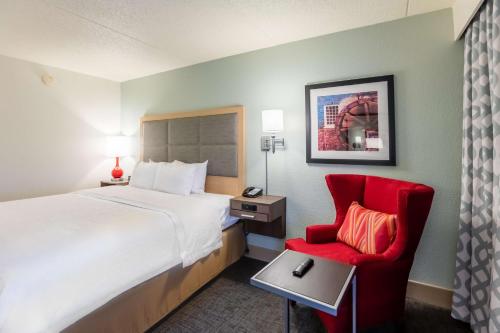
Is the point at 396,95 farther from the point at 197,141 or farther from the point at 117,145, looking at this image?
the point at 117,145

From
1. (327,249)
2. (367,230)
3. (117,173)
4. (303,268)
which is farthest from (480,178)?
(117,173)

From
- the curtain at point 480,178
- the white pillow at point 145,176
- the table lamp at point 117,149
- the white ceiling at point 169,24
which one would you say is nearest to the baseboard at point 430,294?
the curtain at point 480,178

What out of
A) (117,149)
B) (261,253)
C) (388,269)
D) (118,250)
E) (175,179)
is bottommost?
(261,253)

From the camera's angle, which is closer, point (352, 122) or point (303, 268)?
point (303, 268)

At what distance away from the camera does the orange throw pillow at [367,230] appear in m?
1.71

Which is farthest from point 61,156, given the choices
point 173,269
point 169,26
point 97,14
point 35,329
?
point 35,329

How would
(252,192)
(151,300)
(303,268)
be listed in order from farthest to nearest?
(252,192)
(151,300)
(303,268)

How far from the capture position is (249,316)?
6.34ft

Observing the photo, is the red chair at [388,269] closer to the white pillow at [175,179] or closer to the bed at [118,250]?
the bed at [118,250]

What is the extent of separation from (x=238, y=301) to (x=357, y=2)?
2.56 meters

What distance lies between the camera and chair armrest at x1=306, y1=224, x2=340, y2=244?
205 cm

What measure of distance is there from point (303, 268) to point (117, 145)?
348 centimetres

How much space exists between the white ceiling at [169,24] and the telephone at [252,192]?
1.54 m

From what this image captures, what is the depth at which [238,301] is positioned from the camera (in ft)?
6.97
